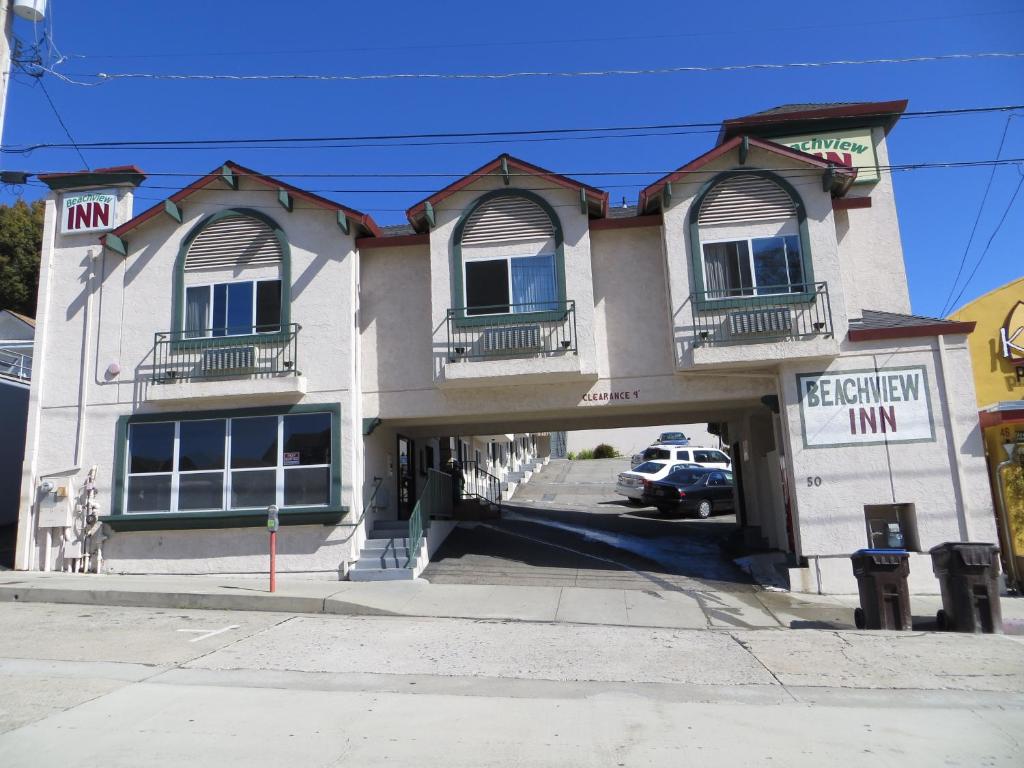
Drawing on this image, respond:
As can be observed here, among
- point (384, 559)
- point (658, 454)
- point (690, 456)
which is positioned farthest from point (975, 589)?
point (690, 456)

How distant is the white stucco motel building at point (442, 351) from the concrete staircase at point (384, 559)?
46 mm

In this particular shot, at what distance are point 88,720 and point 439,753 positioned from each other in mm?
2862

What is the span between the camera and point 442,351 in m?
14.3

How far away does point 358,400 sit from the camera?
14.7 m

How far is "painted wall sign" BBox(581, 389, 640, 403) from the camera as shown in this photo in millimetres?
14289

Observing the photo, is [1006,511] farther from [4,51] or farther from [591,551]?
[4,51]

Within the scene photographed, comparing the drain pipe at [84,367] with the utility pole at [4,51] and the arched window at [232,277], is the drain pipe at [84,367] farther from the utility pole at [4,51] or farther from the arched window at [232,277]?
the utility pole at [4,51]

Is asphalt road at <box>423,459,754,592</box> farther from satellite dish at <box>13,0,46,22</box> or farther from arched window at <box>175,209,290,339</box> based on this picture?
satellite dish at <box>13,0,46,22</box>

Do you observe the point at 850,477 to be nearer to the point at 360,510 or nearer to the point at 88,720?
the point at 360,510

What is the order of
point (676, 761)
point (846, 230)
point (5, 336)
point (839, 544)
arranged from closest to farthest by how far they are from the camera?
1. point (676, 761)
2. point (839, 544)
3. point (846, 230)
4. point (5, 336)

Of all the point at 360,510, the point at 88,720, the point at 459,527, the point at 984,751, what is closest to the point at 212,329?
the point at 360,510

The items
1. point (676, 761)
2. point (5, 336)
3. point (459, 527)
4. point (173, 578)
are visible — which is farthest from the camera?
point (5, 336)

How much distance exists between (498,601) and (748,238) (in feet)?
25.6

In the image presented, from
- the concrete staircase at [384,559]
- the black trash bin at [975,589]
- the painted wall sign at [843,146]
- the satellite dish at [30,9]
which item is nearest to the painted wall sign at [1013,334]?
the painted wall sign at [843,146]
